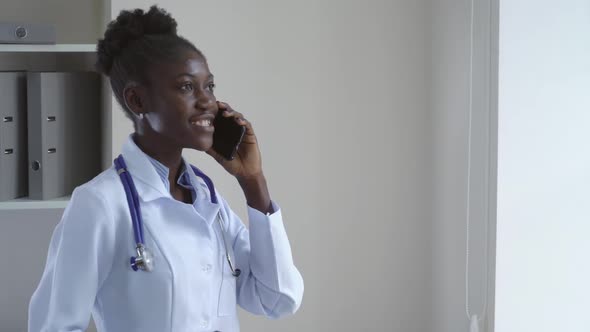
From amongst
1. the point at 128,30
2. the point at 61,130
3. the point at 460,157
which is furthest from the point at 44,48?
the point at 460,157

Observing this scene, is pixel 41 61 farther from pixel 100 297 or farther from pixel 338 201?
pixel 100 297

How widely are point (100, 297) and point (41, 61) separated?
119 centimetres

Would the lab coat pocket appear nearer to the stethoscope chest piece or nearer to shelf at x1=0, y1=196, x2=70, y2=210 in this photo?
the stethoscope chest piece

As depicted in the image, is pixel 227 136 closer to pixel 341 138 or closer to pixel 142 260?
pixel 142 260

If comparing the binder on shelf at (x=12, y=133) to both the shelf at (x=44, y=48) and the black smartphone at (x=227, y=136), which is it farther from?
the black smartphone at (x=227, y=136)

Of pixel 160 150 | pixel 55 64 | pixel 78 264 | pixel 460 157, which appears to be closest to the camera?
pixel 78 264

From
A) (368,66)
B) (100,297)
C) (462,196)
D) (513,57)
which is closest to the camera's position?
(100,297)

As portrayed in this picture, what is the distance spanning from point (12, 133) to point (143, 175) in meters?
0.86

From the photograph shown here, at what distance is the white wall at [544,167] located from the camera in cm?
187

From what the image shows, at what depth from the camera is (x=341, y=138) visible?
2291 mm

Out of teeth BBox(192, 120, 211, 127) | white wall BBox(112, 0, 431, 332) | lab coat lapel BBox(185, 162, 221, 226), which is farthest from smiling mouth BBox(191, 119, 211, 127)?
white wall BBox(112, 0, 431, 332)

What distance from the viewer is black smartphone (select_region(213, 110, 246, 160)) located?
1318 millimetres

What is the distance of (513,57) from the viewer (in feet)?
6.12

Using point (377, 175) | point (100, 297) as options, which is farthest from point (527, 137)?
point (100, 297)
